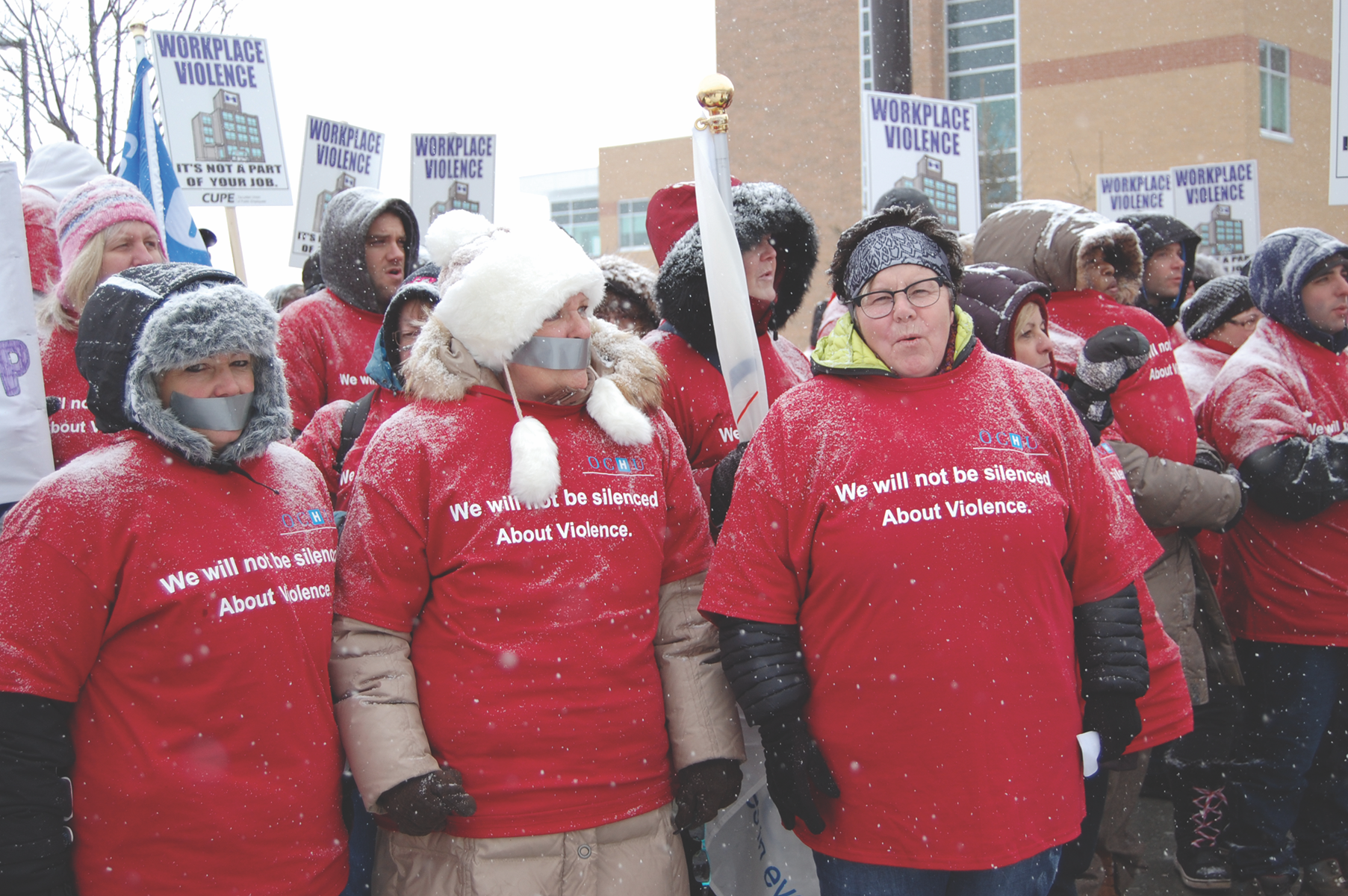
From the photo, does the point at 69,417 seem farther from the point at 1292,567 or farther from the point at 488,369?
the point at 1292,567

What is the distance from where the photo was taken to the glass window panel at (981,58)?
2709 cm

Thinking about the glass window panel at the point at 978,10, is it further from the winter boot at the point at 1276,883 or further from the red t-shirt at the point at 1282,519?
the winter boot at the point at 1276,883

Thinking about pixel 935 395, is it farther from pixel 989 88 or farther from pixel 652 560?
pixel 989 88

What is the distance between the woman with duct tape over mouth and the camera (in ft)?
6.93

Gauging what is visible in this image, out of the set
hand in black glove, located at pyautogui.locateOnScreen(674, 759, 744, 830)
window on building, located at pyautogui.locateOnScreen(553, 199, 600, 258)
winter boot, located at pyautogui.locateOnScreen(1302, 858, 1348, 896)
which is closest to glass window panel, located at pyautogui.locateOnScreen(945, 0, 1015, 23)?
window on building, located at pyautogui.locateOnScreen(553, 199, 600, 258)

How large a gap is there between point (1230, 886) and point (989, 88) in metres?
26.4

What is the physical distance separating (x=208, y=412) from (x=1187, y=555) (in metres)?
3.51

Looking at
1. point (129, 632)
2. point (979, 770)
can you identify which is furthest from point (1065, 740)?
point (129, 632)

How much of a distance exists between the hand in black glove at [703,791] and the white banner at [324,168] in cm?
649

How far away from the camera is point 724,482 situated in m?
3.08

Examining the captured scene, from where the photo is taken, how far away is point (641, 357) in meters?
2.88

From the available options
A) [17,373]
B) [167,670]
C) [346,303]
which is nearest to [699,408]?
[167,670]

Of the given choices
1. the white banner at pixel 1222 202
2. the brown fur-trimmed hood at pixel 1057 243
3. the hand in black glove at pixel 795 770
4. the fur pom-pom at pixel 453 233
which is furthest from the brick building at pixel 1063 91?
the hand in black glove at pixel 795 770

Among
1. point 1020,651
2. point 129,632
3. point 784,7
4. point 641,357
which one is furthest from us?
point 784,7
